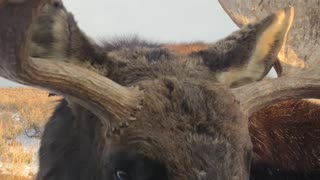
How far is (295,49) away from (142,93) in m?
2.69

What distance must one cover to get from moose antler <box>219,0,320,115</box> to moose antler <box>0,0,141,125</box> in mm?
1235

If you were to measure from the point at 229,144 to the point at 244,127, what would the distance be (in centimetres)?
33

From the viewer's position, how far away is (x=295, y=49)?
245 inches

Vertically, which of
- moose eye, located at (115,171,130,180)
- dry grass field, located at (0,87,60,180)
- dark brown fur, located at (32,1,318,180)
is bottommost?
dry grass field, located at (0,87,60,180)

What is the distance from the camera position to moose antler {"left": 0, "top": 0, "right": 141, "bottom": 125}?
2801mm

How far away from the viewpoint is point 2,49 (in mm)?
2996

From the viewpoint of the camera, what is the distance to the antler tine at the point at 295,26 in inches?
239

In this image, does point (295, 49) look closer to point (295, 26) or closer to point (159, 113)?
point (295, 26)

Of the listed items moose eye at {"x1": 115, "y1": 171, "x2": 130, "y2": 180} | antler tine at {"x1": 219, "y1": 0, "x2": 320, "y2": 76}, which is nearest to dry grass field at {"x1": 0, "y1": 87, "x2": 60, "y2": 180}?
moose eye at {"x1": 115, "y1": 171, "x2": 130, "y2": 180}

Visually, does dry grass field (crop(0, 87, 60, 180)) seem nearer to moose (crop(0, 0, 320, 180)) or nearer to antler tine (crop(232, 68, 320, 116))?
moose (crop(0, 0, 320, 180))

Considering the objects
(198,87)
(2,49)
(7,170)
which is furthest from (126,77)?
(7,170)

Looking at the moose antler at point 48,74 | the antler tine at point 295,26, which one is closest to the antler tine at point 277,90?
the moose antler at point 48,74

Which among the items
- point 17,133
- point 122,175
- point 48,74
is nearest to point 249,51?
point 122,175

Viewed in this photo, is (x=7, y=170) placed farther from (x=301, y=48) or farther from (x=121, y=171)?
(x=121, y=171)
